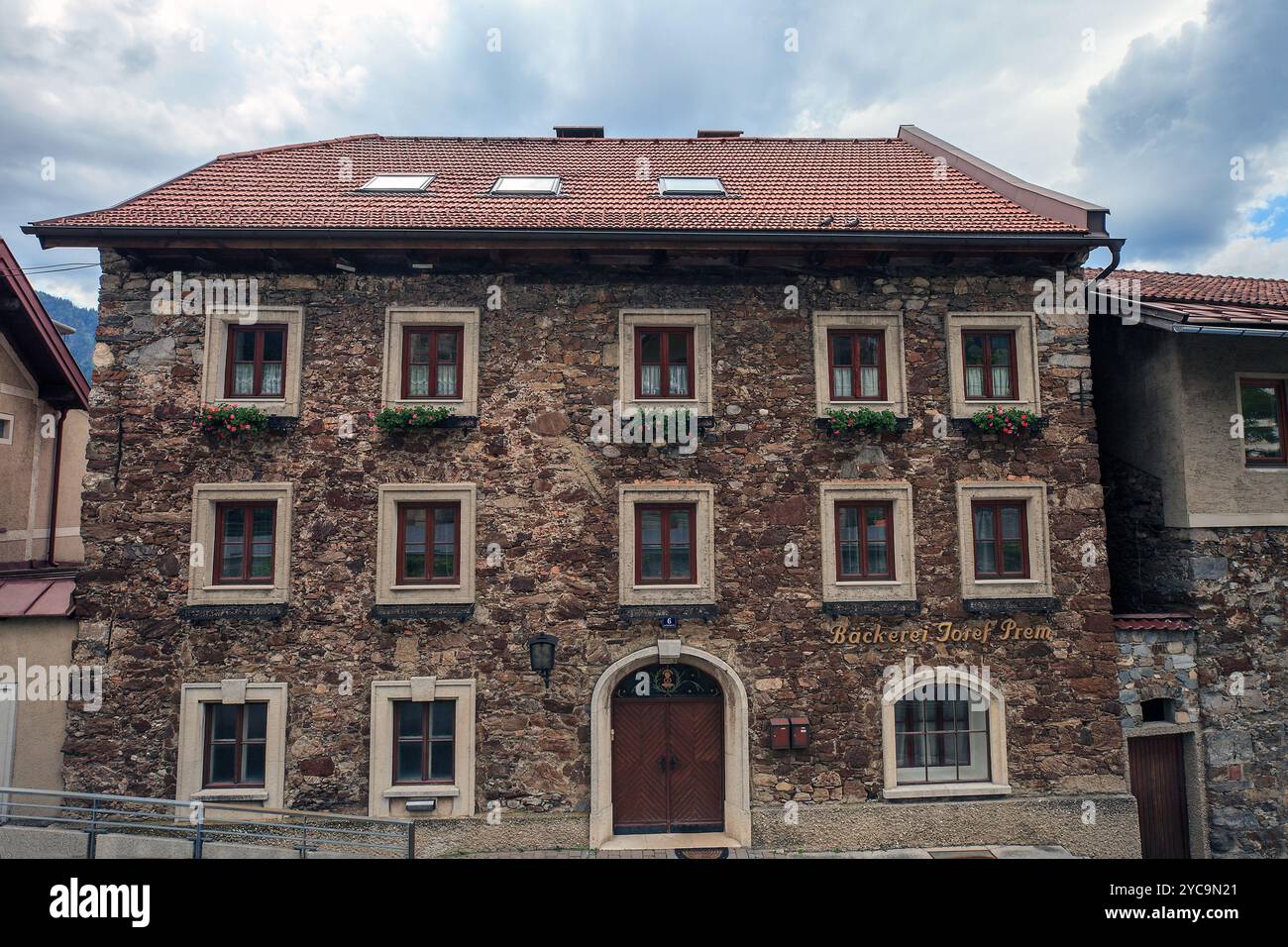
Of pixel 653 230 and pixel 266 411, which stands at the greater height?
pixel 653 230

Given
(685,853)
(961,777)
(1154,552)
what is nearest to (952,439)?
(1154,552)

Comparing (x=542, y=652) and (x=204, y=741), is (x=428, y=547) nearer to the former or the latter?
(x=542, y=652)

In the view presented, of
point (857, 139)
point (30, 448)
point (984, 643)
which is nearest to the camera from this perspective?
point (984, 643)

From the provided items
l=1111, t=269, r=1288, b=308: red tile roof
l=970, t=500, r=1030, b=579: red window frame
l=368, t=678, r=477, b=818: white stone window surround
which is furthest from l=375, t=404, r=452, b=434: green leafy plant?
l=1111, t=269, r=1288, b=308: red tile roof

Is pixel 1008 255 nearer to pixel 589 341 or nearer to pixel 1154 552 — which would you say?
pixel 1154 552

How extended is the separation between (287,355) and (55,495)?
8052mm

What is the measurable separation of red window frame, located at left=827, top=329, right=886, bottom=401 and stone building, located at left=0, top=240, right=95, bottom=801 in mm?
11162

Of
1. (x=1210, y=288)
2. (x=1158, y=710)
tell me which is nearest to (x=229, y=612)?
(x=1158, y=710)

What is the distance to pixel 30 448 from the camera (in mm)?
13203

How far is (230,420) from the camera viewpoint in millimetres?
9383

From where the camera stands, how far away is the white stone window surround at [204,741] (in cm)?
908

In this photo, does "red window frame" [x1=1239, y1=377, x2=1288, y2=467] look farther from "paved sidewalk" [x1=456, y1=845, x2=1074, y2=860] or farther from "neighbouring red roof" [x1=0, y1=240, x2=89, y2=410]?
"neighbouring red roof" [x1=0, y1=240, x2=89, y2=410]

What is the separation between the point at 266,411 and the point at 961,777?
11.1 meters

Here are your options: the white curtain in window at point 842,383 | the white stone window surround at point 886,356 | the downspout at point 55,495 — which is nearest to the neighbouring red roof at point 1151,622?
the white stone window surround at point 886,356
